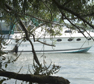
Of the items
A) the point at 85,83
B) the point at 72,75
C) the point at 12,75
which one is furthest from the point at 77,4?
the point at 72,75

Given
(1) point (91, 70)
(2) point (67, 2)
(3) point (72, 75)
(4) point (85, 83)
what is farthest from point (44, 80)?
(1) point (91, 70)

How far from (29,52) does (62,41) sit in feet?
10.00

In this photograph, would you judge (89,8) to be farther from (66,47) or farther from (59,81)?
(66,47)

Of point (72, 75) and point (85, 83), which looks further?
point (72, 75)

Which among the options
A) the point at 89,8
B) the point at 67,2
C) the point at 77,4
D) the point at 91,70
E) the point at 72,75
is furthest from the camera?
the point at 91,70

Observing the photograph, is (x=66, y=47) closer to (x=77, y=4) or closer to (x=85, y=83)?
(x=85, y=83)

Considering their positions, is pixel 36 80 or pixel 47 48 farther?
pixel 47 48

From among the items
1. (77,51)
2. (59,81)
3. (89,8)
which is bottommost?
(77,51)

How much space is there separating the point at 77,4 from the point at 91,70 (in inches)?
336

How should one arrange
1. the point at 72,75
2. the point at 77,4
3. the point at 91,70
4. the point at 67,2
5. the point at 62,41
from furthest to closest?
the point at 62,41 < the point at 91,70 < the point at 72,75 < the point at 77,4 < the point at 67,2

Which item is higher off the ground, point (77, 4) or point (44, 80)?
point (77, 4)

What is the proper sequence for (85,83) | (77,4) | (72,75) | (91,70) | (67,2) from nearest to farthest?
1. (67,2)
2. (77,4)
3. (85,83)
4. (72,75)
5. (91,70)

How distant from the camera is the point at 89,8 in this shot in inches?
128

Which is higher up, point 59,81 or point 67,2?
point 67,2
